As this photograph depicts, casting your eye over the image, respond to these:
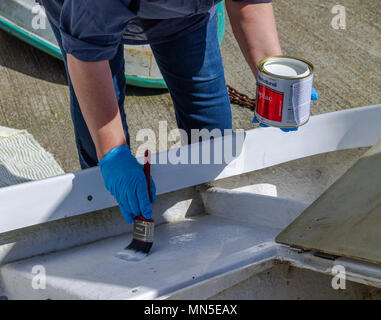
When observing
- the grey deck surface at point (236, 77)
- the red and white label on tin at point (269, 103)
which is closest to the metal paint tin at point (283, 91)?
the red and white label on tin at point (269, 103)

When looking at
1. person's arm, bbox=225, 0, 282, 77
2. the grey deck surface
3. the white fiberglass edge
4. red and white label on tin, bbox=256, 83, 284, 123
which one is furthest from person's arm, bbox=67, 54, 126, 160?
the grey deck surface

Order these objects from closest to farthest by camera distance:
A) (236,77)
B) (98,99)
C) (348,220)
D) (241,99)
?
1. (348,220)
2. (98,99)
3. (241,99)
4. (236,77)

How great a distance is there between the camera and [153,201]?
4.70 ft

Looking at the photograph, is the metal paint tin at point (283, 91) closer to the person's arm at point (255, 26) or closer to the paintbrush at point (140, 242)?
the person's arm at point (255, 26)

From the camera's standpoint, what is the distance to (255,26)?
160 centimetres

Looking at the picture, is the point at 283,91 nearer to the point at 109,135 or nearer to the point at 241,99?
the point at 109,135

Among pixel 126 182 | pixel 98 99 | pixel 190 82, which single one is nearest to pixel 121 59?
pixel 190 82

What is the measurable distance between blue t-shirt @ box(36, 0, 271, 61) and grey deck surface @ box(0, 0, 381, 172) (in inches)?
44.4

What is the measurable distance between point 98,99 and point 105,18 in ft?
0.69

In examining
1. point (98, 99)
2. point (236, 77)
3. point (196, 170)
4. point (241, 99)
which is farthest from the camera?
point (236, 77)

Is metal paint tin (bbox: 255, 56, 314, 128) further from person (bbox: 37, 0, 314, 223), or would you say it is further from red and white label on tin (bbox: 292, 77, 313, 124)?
person (bbox: 37, 0, 314, 223)

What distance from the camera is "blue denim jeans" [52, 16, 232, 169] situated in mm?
1650

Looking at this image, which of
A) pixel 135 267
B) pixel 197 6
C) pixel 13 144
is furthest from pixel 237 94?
pixel 135 267
